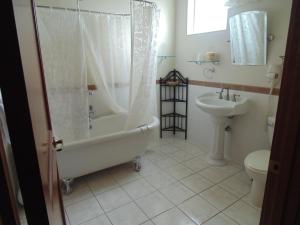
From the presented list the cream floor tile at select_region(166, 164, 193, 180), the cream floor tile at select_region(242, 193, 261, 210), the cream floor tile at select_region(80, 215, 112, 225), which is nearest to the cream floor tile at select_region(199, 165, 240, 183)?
the cream floor tile at select_region(166, 164, 193, 180)

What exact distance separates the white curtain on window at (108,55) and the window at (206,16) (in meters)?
1.00

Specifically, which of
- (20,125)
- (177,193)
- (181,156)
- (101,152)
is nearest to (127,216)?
(177,193)

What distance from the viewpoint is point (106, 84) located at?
2.67 meters

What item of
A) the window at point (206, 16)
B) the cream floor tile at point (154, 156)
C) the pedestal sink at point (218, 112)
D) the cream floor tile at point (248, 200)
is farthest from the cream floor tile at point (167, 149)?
the window at point (206, 16)

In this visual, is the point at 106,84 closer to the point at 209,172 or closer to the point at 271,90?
the point at 209,172

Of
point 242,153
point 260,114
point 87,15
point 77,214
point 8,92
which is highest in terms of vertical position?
point 87,15

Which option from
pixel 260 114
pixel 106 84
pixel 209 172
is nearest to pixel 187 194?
pixel 209 172

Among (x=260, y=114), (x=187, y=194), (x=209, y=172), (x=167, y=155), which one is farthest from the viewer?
(x=167, y=155)

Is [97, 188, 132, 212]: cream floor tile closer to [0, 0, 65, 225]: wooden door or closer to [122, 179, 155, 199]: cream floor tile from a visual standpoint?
[122, 179, 155, 199]: cream floor tile

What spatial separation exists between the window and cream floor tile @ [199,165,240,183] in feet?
5.93

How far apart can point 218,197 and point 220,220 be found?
1.02 feet

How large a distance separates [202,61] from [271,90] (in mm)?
1032

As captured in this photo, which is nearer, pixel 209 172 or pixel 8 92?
pixel 8 92

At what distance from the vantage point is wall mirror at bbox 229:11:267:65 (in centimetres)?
219
